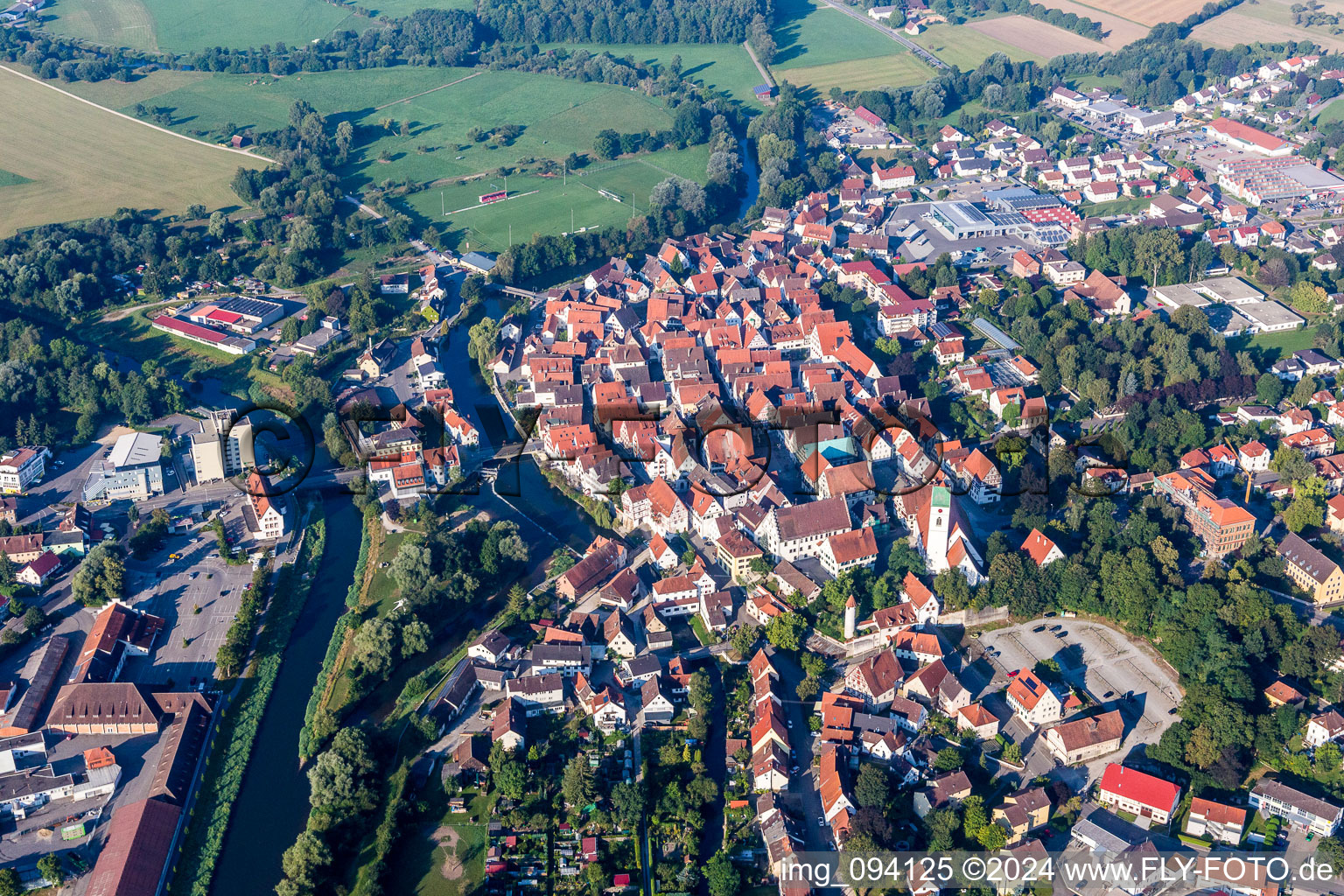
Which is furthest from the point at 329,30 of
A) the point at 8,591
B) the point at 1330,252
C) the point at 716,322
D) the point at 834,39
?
the point at 1330,252

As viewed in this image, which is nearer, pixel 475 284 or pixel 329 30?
pixel 475 284

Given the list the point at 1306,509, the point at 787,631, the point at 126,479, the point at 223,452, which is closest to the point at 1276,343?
the point at 1306,509

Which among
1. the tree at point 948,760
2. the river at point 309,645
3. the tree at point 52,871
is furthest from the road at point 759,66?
the tree at point 52,871

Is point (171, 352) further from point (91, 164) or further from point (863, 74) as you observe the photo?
point (863, 74)

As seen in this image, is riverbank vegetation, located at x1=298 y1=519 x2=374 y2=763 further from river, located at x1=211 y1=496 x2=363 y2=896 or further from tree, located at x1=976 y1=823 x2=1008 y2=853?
tree, located at x1=976 y1=823 x2=1008 y2=853

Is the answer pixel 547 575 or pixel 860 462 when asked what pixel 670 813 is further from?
pixel 860 462

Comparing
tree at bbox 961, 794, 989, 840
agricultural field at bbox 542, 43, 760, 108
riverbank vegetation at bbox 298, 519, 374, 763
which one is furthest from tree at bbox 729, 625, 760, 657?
agricultural field at bbox 542, 43, 760, 108
